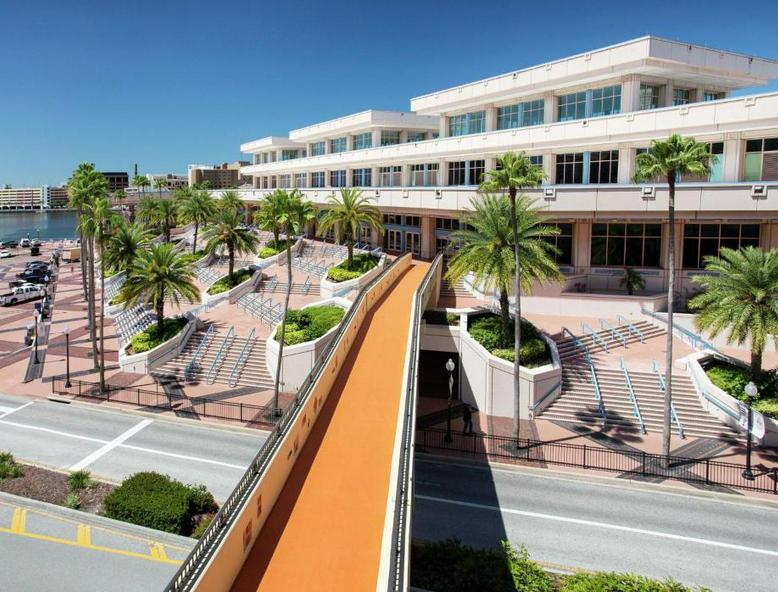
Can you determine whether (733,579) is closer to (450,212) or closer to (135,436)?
(135,436)

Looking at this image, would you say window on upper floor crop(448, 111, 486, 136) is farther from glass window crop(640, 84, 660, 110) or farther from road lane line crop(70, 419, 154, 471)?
road lane line crop(70, 419, 154, 471)

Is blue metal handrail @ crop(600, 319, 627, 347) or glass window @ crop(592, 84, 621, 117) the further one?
glass window @ crop(592, 84, 621, 117)

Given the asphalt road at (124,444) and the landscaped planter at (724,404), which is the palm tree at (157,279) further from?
the landscaped planter at (724,404)

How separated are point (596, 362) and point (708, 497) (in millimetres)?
11110

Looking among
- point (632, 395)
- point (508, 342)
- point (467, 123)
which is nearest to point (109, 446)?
point (508, 342)

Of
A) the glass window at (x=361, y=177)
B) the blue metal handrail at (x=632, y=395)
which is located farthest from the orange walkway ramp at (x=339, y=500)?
the glass window at (x=361, y=177)

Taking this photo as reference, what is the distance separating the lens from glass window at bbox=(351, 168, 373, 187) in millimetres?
63906

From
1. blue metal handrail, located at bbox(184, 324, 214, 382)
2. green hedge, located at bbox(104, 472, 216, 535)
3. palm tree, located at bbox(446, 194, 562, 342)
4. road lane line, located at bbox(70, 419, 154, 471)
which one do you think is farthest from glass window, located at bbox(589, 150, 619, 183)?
green hedge, located at bbox(104, 472, 216, 535)

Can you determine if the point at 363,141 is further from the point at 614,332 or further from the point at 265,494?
the point at 265,494

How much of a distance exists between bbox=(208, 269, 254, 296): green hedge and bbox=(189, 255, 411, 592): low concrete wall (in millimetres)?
29474

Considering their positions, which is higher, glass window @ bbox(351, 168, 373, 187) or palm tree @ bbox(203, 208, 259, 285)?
glass window @ bbox(351, 168, 373, 187)

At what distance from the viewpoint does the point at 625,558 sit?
56.6 feet

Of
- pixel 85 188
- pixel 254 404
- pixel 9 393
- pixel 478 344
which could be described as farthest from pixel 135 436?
pixel 85 188

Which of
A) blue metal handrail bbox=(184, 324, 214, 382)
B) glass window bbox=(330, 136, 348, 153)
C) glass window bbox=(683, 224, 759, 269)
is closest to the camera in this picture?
blue metal handrail bbox=(184, 324, 214, 382)
